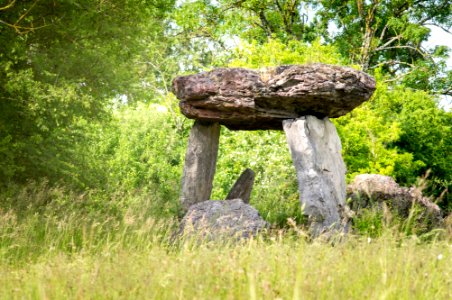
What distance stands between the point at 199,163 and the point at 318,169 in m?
2.19

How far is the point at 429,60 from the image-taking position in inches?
755

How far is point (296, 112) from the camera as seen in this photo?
31.2 ft

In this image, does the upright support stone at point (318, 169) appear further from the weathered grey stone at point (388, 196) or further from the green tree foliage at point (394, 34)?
the green tree foliage at point (394, 34)

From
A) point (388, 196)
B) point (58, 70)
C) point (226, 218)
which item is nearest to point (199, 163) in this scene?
point (226, 218)

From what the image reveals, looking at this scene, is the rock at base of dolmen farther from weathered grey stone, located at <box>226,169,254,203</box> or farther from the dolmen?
weathered grey stone, located at <box>226,169,254,203</box>

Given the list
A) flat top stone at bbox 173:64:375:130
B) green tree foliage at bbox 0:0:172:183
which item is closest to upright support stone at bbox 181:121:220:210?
flat top stone at bbox 173:64:375:130

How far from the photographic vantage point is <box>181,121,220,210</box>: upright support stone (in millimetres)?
10031

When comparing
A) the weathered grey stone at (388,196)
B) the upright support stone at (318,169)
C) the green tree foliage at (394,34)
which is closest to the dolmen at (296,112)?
the upright support stone at (318,169)

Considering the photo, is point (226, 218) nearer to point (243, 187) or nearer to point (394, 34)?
point (243, 187)

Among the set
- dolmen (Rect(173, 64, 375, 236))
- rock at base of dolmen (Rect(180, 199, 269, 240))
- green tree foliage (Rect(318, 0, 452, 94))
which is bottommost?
rock at base of dolmen (Rect(180, 199, 269, 240))

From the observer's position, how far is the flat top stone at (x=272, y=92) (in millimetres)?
8953

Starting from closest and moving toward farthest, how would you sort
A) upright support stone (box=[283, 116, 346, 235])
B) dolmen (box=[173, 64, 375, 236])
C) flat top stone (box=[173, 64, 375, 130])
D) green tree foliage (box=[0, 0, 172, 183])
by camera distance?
upright support stone (box=[283, 116, 346, 235]) → dolmen (box=[173, 64, 375, 236]) → flat top stone (box=[173, 64, 375, 130]) → green tree foliage (box=[0, 0, 172, 183])

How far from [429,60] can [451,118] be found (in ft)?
12.1

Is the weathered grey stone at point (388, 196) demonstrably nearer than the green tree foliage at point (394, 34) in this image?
Yes
